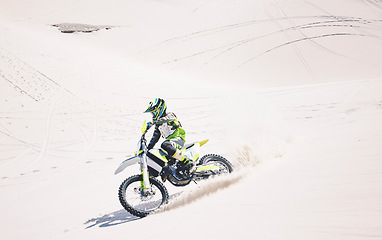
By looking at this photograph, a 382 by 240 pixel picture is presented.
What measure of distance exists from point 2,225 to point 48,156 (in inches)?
189

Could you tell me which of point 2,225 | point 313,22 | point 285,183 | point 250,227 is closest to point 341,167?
point 285,183

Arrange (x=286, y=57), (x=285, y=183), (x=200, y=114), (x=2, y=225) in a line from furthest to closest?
(x=286, y=57) < (x=200, y=114) < (x=2, y=225) < (x=285, y=183)

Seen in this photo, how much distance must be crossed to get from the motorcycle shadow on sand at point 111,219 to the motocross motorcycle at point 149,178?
0.19 m

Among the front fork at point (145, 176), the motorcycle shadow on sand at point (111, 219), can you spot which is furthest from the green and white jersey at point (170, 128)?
the motorcycle shadow on sand at point (111, 219)

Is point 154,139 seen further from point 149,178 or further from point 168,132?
point 149,178

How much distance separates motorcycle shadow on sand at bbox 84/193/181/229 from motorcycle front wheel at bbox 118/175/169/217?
21cm

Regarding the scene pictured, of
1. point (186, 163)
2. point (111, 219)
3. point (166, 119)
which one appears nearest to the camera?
point (111, 219)

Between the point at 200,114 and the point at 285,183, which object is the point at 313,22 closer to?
the point at 200,114

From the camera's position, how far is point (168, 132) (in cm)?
528

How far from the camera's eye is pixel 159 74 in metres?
21.8

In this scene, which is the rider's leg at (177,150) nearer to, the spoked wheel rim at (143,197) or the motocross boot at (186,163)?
the motocross boot at (186,163)

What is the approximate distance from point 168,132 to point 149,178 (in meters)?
0.81

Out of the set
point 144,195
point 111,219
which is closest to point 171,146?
point 144,195

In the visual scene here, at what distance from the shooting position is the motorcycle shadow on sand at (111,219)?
4.65 metres
